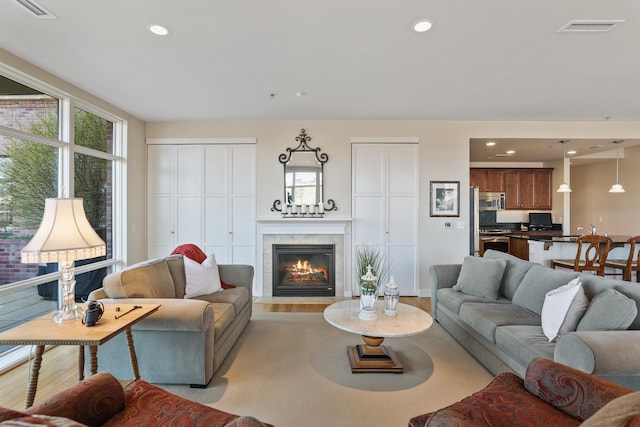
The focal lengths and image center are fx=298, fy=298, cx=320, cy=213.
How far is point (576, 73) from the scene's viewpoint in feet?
10.0

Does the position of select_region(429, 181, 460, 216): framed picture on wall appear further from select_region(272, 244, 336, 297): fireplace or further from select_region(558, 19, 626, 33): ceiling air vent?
select_region(558, 19, 626, 33): ceiling air vent

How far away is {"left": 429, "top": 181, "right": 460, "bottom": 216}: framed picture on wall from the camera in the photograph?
4.77 meters

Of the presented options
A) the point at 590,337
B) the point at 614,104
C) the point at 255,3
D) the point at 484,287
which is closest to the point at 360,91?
the point at 255,3

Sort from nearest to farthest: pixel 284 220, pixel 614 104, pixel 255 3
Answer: pixel 255 3 → pixel 614 104 → pixel 284 220

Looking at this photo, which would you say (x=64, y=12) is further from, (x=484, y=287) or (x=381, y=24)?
A: (x=484, y=287)

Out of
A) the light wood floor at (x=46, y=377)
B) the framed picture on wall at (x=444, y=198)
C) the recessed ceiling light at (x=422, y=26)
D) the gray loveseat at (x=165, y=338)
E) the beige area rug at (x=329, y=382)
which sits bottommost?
the light wood floor at (x=46, y=377)

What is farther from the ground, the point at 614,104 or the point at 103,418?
the point at 614,104

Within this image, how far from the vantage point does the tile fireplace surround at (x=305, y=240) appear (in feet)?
15.4

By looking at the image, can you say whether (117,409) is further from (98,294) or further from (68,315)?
(98,294)

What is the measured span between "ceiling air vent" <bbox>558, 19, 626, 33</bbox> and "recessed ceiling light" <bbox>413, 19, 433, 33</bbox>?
3.41ft

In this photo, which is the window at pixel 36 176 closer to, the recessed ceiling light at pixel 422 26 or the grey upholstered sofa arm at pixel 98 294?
the grey upholstered sofa arm at pixel 98 294

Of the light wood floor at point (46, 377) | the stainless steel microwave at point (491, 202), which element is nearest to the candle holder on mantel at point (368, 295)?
the light wood floor at point (46, 377)

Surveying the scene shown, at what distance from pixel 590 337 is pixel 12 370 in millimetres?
4312

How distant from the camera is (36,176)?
303cm
